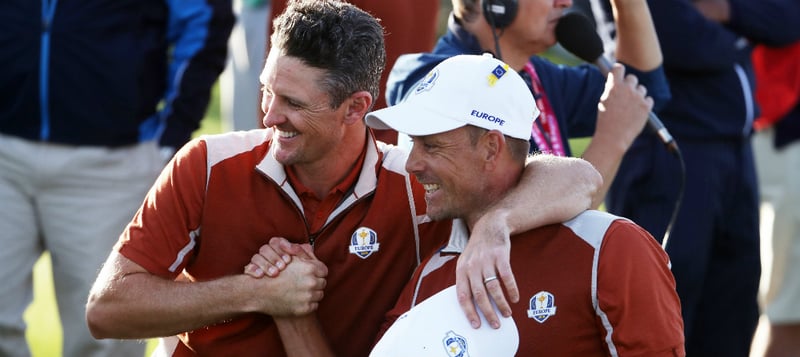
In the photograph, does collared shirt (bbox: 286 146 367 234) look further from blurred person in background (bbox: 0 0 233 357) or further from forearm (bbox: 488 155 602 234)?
blurred person in background (bbox: 0 0 233 357)

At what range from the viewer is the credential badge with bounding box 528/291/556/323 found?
3.61 meters

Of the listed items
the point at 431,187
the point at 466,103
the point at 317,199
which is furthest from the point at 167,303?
the point at 466,103

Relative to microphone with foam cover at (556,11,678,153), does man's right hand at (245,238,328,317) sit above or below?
below

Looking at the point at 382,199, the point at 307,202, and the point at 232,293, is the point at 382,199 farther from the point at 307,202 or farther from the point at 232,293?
the point at 232,293

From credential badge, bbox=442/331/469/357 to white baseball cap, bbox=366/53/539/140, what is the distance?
590 mm

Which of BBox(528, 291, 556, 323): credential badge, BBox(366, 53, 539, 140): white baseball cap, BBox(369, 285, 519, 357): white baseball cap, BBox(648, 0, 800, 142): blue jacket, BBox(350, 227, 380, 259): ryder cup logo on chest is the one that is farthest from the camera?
BBox(648, 0, 800, 142): blue jacket

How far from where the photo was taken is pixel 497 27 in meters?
4.64

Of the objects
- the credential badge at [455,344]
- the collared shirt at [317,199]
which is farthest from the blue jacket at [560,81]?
the credential badge at [455,344]

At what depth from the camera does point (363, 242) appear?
13.2 feet

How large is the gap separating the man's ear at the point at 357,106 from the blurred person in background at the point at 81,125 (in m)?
1.72

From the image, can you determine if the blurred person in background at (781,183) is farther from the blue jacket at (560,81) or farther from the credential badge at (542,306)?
the credential badge at (542,306)

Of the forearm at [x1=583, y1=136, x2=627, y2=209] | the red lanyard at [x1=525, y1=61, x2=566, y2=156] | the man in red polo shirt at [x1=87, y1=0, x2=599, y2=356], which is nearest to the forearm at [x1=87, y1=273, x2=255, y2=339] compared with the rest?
the man in red polo shirt at [x1=87, y1=0, x2=599, y2=356]

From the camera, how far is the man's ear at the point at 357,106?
4070 mm

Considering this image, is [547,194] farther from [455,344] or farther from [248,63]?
[248,63]
